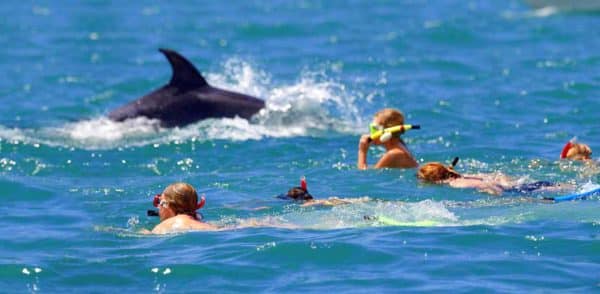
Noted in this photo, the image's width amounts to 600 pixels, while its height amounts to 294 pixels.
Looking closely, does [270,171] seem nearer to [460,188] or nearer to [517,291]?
[460,188]

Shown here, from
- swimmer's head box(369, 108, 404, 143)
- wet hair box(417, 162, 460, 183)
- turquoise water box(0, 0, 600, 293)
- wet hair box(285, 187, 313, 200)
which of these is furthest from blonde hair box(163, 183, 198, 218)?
swimmer's head box(369, 108, 404, 143)

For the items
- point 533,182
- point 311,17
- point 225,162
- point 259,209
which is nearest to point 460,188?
point 533,182

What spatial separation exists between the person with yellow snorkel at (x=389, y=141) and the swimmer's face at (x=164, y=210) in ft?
10.4

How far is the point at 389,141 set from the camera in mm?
13039

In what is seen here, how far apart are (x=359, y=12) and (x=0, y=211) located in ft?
64.0

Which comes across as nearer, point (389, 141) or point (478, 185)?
point (478, 185)

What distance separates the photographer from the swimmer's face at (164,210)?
33.5 feet

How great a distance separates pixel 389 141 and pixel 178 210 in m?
3.32

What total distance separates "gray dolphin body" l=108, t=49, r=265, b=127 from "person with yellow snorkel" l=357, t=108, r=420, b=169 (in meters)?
3.44

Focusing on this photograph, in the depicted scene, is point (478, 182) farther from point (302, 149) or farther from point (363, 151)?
point (302, 149)

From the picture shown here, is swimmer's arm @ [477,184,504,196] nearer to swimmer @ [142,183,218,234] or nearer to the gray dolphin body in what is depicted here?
swimmer @ [142,183,218,234]

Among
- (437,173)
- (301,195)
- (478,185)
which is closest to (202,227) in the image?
(301,195)

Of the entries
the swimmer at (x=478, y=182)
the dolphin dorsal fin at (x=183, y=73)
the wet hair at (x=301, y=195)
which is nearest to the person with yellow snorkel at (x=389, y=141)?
the swimmer at (x=478, y=182)

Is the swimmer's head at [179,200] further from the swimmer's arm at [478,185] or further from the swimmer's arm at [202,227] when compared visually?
the swimmer's arm at [478,185]
